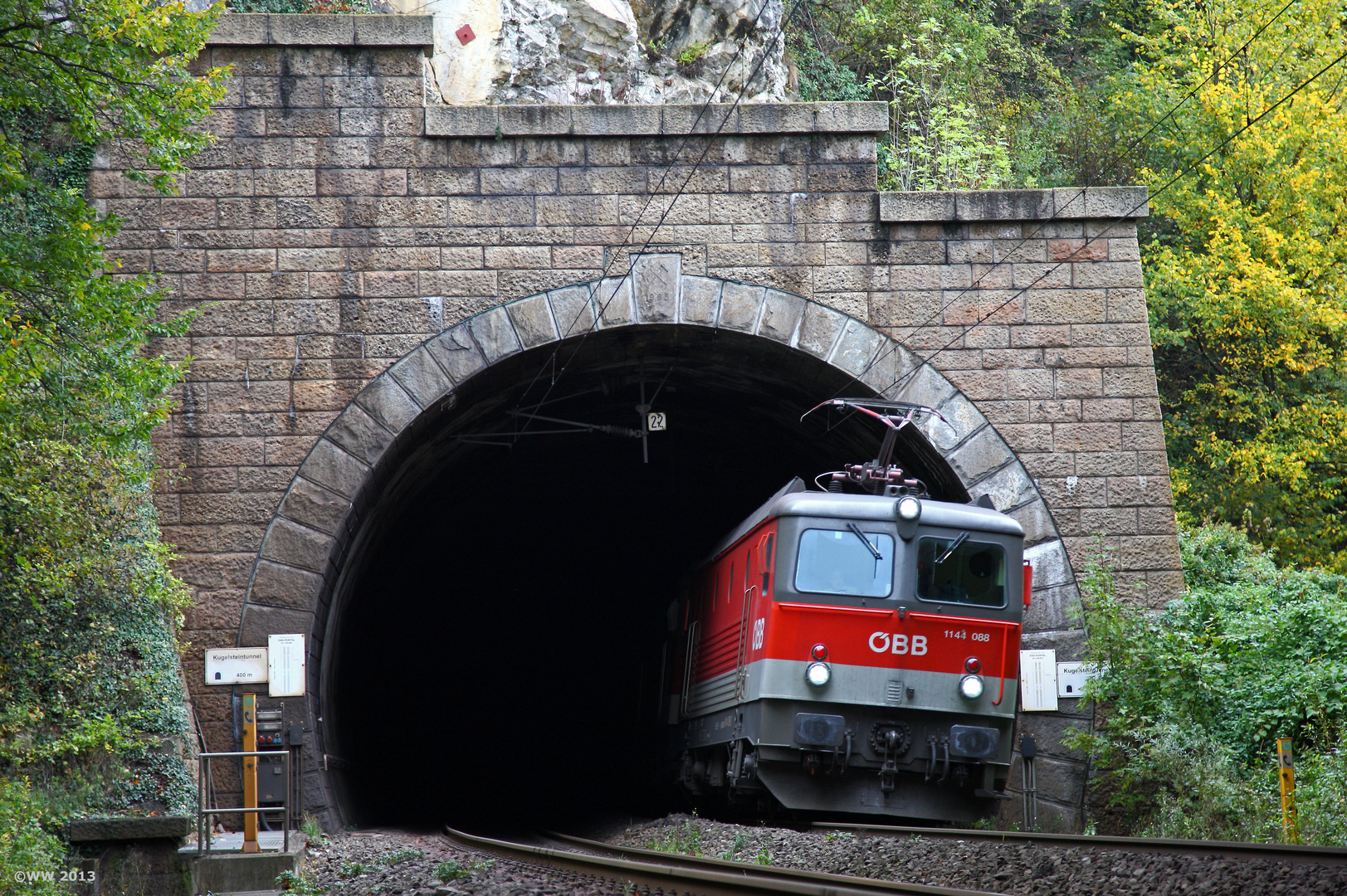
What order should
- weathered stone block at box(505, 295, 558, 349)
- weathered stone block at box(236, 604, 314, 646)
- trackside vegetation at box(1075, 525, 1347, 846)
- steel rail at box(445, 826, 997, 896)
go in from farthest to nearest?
1. weathered stone block at box(505, 295, 558, 349)
2. weathered stone block at box(236, 604, 314, 646)
3. trackside vegetation at box(1075, 525, 1347, 846)
4. steel rail at box(445, 826, 997, 896)

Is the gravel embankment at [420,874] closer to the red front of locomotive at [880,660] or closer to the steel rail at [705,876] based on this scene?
the steel rail at [705,876]

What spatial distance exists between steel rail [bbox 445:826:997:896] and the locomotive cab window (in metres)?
3.15

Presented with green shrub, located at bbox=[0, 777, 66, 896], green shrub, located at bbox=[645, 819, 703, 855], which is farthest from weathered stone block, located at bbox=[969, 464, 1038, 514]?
green shrub, located at bbox=[0, 777, 66, 896]

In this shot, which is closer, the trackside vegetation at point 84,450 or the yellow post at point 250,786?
the yellow post at point 250,786

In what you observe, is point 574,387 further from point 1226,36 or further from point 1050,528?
point 1226,36

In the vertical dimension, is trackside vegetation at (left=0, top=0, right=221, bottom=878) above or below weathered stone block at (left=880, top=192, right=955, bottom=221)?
below

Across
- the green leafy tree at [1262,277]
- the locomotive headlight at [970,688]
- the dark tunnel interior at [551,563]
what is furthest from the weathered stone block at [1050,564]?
the green leafy tree at [1262,277]

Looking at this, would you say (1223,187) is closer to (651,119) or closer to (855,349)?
(855,349)

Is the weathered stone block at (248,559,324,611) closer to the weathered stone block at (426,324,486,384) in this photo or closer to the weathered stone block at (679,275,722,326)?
the weathered stone block at (426,324,486,384)

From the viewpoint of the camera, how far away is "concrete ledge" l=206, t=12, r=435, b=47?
12.1 meters

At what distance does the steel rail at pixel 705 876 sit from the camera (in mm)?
5559

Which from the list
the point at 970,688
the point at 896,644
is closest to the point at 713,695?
the point at 896,644

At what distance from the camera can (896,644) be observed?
9.94 metres

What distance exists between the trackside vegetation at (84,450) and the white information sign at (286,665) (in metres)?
0.97
